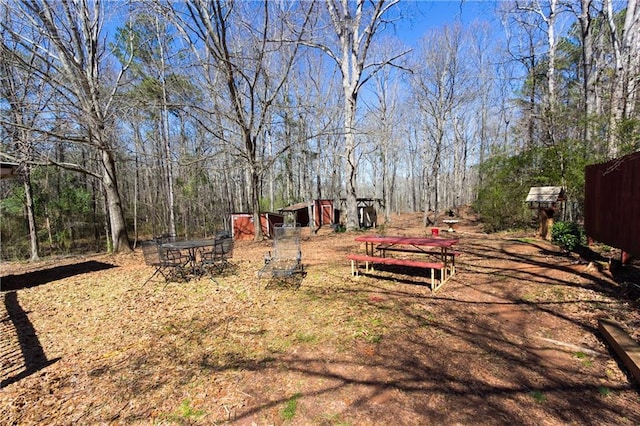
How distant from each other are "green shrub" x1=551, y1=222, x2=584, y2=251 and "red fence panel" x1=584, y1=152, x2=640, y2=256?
0.28 m

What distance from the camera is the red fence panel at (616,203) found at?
4.73 meters

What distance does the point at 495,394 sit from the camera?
99.1 inches

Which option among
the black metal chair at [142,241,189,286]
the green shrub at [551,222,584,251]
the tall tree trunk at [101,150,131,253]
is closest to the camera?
the black metal chair at [142,241,189,286]

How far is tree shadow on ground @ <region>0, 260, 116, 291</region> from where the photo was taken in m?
6.47

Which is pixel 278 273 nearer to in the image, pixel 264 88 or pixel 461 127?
pixel 264 88

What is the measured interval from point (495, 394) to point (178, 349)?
3.41m

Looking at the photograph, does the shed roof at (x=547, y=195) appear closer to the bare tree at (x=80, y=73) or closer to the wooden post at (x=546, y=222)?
the wooden post at (x=546, y=222)

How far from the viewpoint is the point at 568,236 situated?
739 centimetres

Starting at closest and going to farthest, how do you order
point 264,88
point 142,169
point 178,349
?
point 178,349 → point 264,88 → point 142,169

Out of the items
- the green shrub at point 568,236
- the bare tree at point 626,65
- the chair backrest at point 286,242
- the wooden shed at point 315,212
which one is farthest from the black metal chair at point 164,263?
the wooden shed at point 315,212

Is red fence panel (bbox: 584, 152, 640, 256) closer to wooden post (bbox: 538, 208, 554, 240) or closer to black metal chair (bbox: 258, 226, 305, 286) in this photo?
wooden post (bbox: 538, 208, 554, 240)

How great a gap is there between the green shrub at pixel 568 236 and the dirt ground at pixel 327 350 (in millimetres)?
1911

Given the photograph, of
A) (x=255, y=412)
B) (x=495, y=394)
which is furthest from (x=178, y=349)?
(x=495, y=394)

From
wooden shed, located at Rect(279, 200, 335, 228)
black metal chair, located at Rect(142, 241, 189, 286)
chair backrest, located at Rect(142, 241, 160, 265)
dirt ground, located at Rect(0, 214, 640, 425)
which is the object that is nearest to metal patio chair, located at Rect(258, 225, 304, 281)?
dirt ground, located at Rect(0, 214, 640, 425)
